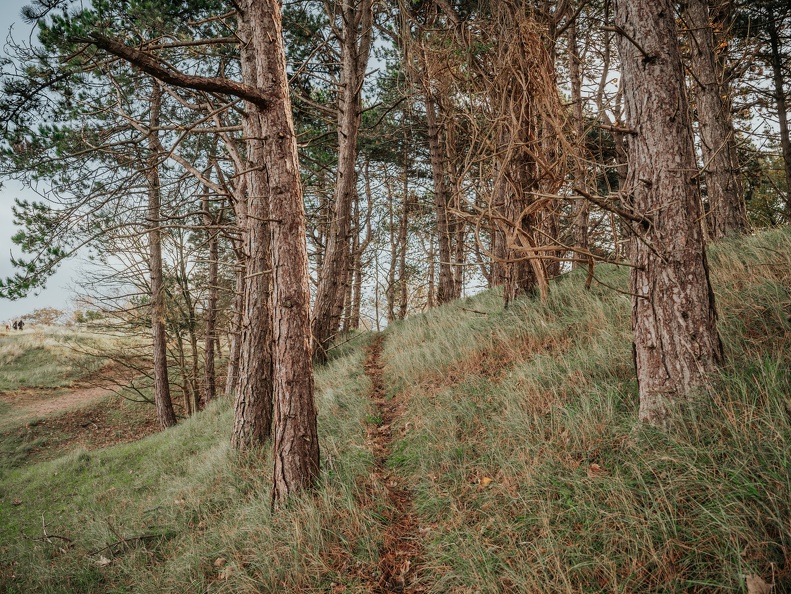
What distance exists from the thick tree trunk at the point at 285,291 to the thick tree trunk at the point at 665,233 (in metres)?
2.71

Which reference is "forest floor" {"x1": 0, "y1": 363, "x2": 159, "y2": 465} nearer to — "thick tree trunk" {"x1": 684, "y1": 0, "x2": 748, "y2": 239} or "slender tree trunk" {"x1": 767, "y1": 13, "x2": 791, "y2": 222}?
"thick tree trunk" {"x1": 684, "y1": 0, "x2": 748, "y2": 239}

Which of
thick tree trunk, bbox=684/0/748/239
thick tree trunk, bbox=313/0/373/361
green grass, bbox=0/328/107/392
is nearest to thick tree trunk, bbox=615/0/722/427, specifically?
thick tree trunk, bbox=684/0/748/239

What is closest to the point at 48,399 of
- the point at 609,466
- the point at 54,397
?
the point at 54,397

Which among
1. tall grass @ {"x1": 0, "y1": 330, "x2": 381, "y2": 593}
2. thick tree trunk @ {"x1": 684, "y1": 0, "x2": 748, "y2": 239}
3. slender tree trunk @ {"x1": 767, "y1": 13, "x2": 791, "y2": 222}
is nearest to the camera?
tall grass @ {"x1": 0, "y1": 330, "x2": 381, "y2": 593}

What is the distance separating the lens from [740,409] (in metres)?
2.06

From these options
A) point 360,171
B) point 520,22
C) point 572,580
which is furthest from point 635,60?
point 360,171

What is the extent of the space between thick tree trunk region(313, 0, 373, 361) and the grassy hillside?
326 cm

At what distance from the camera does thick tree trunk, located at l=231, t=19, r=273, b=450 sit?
5.02 m

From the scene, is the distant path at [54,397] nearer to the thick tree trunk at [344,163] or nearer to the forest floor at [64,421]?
the forest floor at [64,421]

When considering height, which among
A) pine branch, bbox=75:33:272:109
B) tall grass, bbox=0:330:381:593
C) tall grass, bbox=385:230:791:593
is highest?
pine branch, bbox=75:33:272:109

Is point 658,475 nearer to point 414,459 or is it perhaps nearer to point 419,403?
point 414,459

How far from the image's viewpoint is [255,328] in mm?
5258

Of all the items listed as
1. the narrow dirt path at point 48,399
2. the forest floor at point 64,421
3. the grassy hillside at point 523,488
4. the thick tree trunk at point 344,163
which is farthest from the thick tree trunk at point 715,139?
the narrow dirt path at point 48,399

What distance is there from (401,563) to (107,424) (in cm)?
1585
